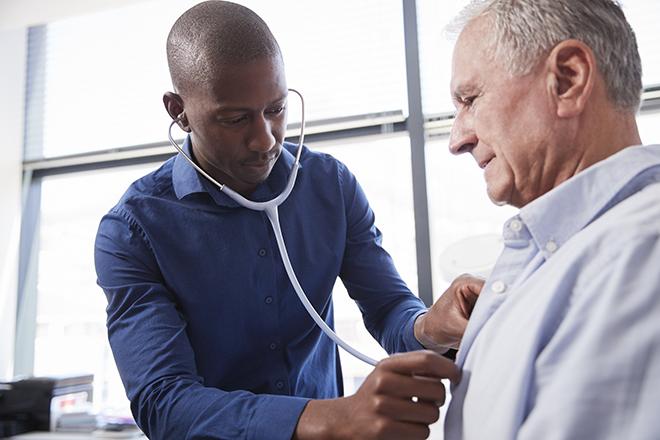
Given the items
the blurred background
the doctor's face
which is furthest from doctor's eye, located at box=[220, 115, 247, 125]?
the blurred background

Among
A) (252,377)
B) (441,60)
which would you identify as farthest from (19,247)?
(252,377)

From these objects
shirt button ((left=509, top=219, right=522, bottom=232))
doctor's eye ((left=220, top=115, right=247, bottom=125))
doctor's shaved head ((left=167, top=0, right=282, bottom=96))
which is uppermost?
doctor's shaved head ((left=167, top=0, right=282, bottom=96))

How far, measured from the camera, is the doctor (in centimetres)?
112

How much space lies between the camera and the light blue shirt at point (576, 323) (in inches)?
24.6

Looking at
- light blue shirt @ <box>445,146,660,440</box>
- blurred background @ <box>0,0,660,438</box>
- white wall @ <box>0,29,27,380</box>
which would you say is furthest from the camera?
white wall @ <box>0,29,27,380</box>

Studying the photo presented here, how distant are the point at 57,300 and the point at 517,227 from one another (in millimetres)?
2964

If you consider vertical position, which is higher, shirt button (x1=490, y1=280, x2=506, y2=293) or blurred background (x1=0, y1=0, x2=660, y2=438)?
blurred background (x1=0, y1=0, x2=660, y2=438)

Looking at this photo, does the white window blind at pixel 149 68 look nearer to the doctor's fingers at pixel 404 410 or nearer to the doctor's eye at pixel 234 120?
the doctor's eye at pixel 234 120

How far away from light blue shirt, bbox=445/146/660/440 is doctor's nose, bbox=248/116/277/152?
1.72 feet

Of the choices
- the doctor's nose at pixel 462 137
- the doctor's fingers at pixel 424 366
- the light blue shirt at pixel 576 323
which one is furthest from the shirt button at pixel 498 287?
the doctor's nose at pixel 462 137

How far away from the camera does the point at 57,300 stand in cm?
332

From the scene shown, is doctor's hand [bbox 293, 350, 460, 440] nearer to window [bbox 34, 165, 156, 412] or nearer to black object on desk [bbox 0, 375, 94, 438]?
black object on desk [bbox 0, 375, 94, 438]

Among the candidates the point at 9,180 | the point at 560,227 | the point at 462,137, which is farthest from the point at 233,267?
the point at 9,180

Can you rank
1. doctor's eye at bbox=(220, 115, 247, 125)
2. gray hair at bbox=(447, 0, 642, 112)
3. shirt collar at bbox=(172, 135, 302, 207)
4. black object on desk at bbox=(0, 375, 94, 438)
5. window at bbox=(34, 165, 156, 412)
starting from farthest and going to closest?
window at bbox=(34, 165, 156, 412), black object on desk at bbox=(0, 375, 94, 438), shirt collar at bbox=(172, 135, 302, 207), doctor's eye at bbox=(220, 115, 247, 125), gray hair at bbox=(447, 0, 642, 112)
